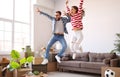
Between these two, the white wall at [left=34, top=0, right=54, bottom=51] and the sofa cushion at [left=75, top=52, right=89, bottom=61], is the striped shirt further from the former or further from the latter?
the white wall at [left=34, top=0, right=54, bottom=51]

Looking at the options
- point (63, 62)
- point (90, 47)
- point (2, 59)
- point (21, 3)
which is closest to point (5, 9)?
point (21, 3)

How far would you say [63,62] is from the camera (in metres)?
8.08

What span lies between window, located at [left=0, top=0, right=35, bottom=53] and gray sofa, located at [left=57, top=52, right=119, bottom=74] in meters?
1.89

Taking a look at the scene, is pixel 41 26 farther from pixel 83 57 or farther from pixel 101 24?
pixel 101 24

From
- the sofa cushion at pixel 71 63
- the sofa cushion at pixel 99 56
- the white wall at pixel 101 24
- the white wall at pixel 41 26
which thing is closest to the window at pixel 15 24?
the white wall at pixel 41 26

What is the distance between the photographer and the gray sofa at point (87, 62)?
22.8ft

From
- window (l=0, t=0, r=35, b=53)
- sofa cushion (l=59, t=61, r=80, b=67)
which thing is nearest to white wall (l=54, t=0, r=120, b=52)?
sofa cushion (l=59, t=61, r=80, b=67)

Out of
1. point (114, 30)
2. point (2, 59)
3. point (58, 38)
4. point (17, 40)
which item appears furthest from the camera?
point (17, 40)

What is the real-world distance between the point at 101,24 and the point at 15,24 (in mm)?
3567

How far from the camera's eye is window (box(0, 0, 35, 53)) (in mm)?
7480

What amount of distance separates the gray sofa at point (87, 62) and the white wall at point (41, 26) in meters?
1.39

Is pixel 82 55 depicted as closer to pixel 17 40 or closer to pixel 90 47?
pixel 90 47

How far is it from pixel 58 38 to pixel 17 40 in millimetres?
4636

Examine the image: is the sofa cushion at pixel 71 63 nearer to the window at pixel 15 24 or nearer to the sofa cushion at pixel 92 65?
the sofa cushion at pixel 92 65
